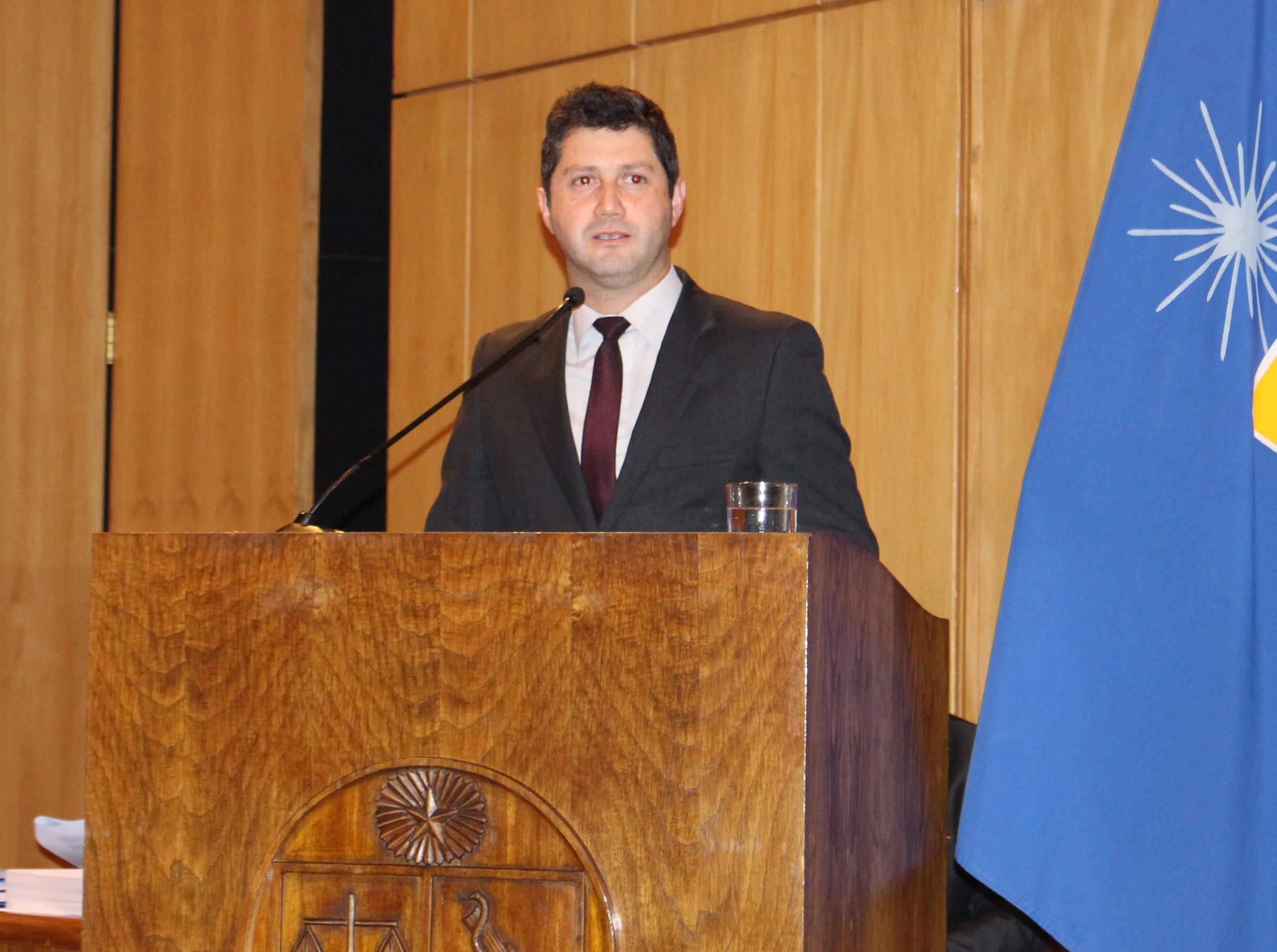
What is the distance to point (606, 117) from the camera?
98.0 inches

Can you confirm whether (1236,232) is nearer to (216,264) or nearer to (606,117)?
(606,117)

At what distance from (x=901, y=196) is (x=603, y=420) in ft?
3.35

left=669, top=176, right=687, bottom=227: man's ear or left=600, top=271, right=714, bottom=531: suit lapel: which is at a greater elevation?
left=669, top=176, right=687, bottom=227: man's ear

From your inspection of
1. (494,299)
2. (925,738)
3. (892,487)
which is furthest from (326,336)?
(925,738)

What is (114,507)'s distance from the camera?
167 inches

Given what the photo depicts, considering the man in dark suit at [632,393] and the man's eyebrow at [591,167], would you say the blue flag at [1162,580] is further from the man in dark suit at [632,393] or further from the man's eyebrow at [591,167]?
the man's eyebrow at [591,167]

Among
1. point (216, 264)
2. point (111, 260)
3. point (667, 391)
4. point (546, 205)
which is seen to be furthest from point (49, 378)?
point (667, 391)

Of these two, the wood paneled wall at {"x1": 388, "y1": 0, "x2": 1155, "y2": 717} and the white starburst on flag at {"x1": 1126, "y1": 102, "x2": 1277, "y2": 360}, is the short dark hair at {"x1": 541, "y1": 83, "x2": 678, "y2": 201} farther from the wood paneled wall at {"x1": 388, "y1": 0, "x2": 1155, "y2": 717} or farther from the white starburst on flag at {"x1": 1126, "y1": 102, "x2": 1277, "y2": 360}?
the white starburst on flag at {"x1": 1126, "y1": 102, "x2": 1277, "y2": 360}

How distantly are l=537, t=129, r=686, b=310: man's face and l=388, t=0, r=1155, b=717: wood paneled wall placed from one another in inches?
27.0

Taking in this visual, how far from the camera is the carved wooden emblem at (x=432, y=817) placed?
55.3 inches

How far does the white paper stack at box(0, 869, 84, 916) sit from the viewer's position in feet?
6.51

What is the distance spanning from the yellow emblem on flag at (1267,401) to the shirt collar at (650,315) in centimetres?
94

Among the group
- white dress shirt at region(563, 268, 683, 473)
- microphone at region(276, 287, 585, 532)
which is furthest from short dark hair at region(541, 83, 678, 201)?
microphone at region(276, 287, 585, 532)

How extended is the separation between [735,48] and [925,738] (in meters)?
1.92
